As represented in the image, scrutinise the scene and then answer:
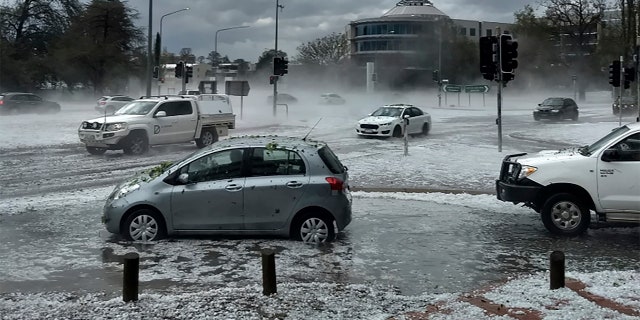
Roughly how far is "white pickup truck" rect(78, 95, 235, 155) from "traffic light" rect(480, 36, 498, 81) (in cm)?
903

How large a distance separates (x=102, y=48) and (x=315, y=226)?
5868 centimetres

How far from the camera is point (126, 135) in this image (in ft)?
65.3

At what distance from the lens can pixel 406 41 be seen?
201 ft

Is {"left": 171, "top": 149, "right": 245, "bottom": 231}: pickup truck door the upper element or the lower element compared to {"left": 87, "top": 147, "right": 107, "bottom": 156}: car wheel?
lower

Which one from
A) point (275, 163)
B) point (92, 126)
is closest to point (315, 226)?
point (275, 163)

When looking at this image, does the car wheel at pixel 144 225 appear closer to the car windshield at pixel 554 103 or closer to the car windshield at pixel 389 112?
the car windshield at pixel 389 112

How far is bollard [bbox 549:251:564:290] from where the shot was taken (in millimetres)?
6359

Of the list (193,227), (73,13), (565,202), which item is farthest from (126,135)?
(73,13)

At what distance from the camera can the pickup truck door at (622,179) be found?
911cm

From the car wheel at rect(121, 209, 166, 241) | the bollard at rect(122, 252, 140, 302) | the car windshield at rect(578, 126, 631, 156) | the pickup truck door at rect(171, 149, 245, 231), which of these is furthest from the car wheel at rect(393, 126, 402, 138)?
the bollard at rect(122, 252, 140, 302)

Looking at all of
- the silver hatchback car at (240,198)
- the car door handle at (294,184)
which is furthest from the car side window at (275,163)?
the car door handle at (294,184)

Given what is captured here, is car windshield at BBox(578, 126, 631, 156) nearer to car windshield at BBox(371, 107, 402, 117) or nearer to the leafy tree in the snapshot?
car windshield at BBox(371, 107, 402, 117)

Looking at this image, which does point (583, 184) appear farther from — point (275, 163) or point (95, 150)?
point (95, 150)

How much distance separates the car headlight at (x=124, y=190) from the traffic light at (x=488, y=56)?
13298 millimetres
